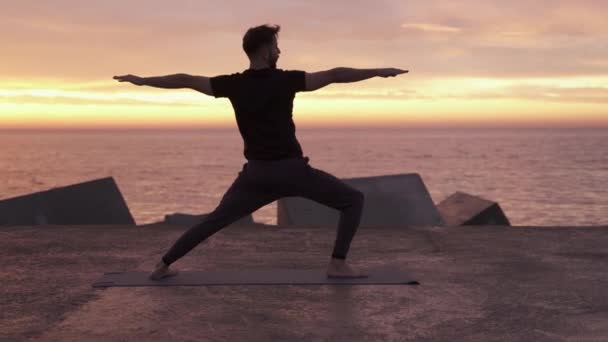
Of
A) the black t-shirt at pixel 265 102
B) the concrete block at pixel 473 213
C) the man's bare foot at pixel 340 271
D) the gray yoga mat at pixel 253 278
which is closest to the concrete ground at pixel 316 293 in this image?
the gray yoga mat at pixel 253 278

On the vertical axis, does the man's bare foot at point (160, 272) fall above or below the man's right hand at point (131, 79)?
below

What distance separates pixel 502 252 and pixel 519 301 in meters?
1.98

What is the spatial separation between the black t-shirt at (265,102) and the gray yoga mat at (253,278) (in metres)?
0.95

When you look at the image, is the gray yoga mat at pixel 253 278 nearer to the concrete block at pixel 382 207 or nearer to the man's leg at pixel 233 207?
the man's leg at pixel 233 207

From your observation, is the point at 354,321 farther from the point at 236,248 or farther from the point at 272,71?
the point at 236,248

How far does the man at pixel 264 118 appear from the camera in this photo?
198 inches

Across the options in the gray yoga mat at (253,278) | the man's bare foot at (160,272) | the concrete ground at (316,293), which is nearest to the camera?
the concrete ground at (316,293)

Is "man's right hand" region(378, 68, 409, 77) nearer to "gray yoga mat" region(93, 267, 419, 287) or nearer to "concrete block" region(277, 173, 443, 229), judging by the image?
"gray yoga mat" region(93, 267, 419, 287)

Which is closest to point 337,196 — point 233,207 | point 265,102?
point 233,207

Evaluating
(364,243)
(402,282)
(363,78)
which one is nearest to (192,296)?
(402,282)

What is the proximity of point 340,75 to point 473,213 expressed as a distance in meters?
6.67

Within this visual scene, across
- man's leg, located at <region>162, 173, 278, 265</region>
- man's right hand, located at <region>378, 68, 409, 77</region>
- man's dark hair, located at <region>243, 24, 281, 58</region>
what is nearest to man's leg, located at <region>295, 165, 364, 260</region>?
man's leg, located at <region>162, 173, 278, 265</region>

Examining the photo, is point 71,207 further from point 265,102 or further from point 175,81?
point 265,102

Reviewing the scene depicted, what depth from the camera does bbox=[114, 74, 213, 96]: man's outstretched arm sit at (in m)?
5.03
